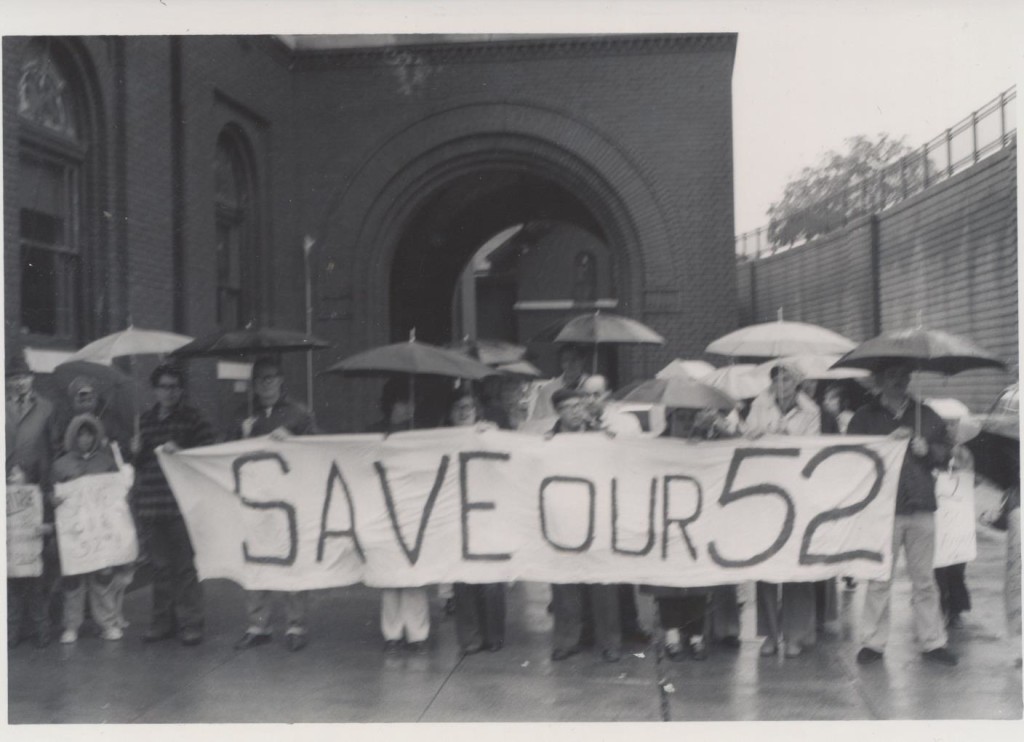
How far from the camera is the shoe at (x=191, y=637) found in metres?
7.78

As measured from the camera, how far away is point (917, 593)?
7.11 m

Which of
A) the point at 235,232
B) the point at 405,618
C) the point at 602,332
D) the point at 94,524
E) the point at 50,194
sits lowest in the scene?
the point at 405,618

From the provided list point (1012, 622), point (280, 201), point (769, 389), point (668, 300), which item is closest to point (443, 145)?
point (280, 201)

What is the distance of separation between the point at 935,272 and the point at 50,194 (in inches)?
389

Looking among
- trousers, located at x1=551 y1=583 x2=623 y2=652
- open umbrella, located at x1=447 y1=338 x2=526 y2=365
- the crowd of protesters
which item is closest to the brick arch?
open umbrella, located at x1=447 y1=338 x2=526 y2=365

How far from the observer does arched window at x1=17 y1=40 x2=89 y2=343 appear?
9.42 m

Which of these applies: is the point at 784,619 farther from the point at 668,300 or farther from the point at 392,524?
the point at 668,300

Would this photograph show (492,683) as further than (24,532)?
No

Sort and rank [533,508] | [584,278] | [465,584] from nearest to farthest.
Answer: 1. [533,508]
2. [465,584]
3. [584,278]

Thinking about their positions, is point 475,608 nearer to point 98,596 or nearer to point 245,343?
point 245,343

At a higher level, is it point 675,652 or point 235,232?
point 235,232

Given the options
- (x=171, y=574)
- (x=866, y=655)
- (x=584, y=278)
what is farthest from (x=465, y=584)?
(x=584, y=278)

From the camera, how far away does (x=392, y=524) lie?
753cm

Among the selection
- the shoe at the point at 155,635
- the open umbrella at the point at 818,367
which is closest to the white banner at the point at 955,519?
the open umbrella at the point at 818,367
